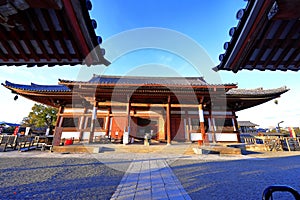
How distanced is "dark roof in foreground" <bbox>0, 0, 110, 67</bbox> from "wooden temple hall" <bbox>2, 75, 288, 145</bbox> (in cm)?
528

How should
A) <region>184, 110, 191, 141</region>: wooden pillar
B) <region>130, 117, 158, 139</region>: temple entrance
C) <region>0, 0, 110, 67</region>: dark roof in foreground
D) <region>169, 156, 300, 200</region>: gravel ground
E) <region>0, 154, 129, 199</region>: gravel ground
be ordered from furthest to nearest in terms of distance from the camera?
<region>130, 117, 158, 139</region>: temple entrance → <region>184, 110, 191, 141</region>: wooden pillar → <region>169, 156, 300, 200</region>: gravel ground → <region>0, 154, 129, 199</region>: gravel ground → <region>0, 0, 110, 67</region>: dark roof in foreground

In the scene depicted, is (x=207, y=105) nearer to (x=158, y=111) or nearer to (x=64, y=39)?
(x=158, y=111)

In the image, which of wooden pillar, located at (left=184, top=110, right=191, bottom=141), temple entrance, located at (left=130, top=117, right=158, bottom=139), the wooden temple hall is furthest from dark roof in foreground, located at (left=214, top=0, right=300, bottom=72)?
temple entrance, located at (left=130, top=117, right=158, bottom=139)

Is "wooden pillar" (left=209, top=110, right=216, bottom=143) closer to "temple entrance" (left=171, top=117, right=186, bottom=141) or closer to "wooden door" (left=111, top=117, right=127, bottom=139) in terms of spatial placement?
"temple entrance" (left=171, top=117, right=186, bottom=141)

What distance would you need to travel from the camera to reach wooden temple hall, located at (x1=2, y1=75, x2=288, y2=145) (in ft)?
25.5

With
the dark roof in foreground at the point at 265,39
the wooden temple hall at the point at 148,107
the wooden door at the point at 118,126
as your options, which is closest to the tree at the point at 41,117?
the wooden temple hall at the point at 148,107

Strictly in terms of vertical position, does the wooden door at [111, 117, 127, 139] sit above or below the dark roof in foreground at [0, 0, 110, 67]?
below

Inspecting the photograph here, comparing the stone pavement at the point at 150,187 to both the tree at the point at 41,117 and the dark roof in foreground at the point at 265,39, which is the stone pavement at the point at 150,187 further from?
the tree at the point at 41,117

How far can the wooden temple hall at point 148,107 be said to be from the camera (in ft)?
25.5

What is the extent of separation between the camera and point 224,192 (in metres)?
2.50

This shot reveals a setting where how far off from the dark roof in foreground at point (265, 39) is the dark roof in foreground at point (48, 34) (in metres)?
1.88

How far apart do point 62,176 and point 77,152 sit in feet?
12.2

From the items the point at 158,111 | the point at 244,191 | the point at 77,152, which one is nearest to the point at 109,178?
the point at 244,191

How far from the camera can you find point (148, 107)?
31.6ft
